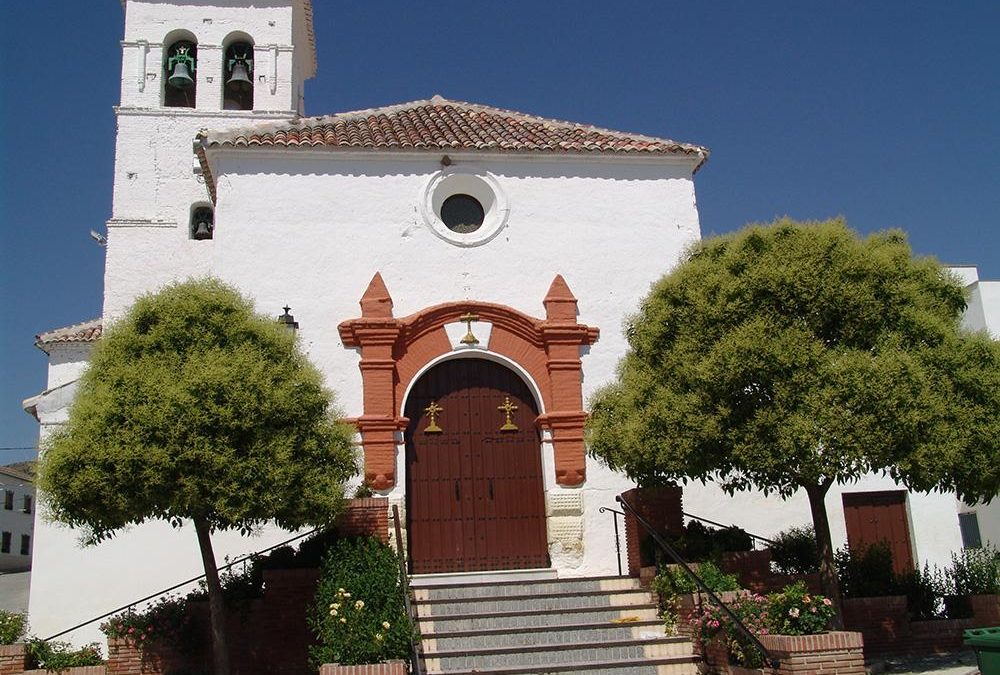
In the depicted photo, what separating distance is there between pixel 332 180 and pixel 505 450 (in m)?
Answer: 4.81

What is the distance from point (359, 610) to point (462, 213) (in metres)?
6.88

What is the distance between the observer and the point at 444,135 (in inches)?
587

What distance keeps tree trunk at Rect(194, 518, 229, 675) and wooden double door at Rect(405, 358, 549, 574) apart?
131 inches

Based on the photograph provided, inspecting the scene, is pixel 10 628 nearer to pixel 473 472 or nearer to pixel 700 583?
pixel 473 472

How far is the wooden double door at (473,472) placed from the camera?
13.3 meters

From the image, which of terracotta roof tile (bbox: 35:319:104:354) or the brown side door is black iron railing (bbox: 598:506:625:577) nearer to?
the brown side door

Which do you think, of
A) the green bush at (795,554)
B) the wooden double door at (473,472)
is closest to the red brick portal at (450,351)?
the wooden double door at (473,472)

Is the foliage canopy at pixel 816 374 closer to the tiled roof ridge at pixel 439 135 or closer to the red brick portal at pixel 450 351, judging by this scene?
the red brick portal at pixel 450 351

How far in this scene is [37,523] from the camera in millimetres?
13844

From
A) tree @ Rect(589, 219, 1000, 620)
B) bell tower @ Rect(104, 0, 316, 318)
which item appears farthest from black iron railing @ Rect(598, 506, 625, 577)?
bell tower @ Rect(104, 0, 316, 318)

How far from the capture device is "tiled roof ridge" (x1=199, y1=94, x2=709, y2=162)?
14266mm

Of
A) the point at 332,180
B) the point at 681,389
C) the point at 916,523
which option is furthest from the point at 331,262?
the point at 916,523

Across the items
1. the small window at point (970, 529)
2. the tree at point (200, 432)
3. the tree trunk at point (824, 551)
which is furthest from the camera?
the small window at point (970, 529)

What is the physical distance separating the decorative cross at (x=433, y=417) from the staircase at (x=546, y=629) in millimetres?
2349
